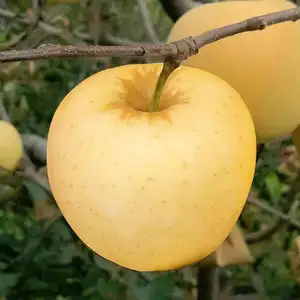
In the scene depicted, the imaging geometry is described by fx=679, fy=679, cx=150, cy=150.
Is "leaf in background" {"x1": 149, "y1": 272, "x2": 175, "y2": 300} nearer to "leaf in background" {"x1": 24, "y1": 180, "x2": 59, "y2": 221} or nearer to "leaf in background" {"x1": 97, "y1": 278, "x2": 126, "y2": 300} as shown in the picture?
"leaf in background" {"x1": 97, "y1": 278, "x2": 126, "y2": 300}

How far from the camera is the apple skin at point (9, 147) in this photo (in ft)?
2.21

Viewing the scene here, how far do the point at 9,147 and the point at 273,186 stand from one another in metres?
0.53

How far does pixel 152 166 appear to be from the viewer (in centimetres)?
33

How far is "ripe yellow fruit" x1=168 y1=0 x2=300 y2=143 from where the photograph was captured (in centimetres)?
44

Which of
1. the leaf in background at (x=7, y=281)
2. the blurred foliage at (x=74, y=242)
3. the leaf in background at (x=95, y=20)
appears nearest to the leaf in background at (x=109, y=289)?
the blurred foliage at (x=74, y=242)

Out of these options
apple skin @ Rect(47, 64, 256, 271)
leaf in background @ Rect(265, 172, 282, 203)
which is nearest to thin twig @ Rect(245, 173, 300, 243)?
leaf in background @ Rect(265, 172, 282, 203)

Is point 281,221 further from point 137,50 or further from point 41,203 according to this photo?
point 137,50

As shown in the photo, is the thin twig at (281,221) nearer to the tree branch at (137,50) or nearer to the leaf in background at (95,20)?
the leaf in background at (95,20)

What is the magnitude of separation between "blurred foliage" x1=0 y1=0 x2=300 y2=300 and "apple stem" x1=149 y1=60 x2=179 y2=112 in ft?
0.77

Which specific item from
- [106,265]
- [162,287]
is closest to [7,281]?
[106,265]

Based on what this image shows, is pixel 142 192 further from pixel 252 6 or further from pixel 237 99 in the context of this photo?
pixel 252 6

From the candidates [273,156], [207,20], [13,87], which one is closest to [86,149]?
[207,20]

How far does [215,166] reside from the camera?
34cm

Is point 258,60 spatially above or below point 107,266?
above
